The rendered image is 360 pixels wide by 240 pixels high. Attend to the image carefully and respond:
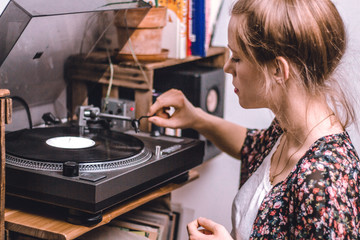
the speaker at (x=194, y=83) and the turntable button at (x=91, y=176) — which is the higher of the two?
the speaker at (x=194, y=83)

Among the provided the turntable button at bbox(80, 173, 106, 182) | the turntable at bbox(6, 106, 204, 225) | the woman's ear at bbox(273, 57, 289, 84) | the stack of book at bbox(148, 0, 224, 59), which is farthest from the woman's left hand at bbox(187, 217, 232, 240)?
the stack of book at bbox(148, 0, 224, 59)

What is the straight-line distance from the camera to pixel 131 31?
174 centimetres

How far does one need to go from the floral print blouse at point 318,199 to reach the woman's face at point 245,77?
19cm

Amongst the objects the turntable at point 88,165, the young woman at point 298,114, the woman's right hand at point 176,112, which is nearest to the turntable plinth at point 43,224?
the turntable at point 88,165

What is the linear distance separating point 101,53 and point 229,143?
52 cm

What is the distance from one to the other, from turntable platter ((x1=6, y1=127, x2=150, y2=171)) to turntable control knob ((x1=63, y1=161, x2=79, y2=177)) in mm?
50

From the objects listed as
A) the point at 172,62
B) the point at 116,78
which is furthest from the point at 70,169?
the point at 172,62

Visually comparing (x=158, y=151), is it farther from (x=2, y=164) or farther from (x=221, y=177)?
(x=221, y=177)

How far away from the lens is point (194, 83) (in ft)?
6.42

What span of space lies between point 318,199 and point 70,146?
67 centimetres

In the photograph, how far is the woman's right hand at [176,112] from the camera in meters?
1.59

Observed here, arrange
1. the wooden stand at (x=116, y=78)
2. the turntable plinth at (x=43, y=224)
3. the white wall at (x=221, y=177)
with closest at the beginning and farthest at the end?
1. the turntable plinth at (x=43, y=224)
2. the wooden stand at (x=116, y=78)
3. the white wall at (x=221, y=177)

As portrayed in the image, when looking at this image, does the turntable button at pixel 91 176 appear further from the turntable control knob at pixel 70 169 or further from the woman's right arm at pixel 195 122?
the woman's right arm at pixel 195 122

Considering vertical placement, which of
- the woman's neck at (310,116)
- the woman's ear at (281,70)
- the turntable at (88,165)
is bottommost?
the turntable at (88,165)
